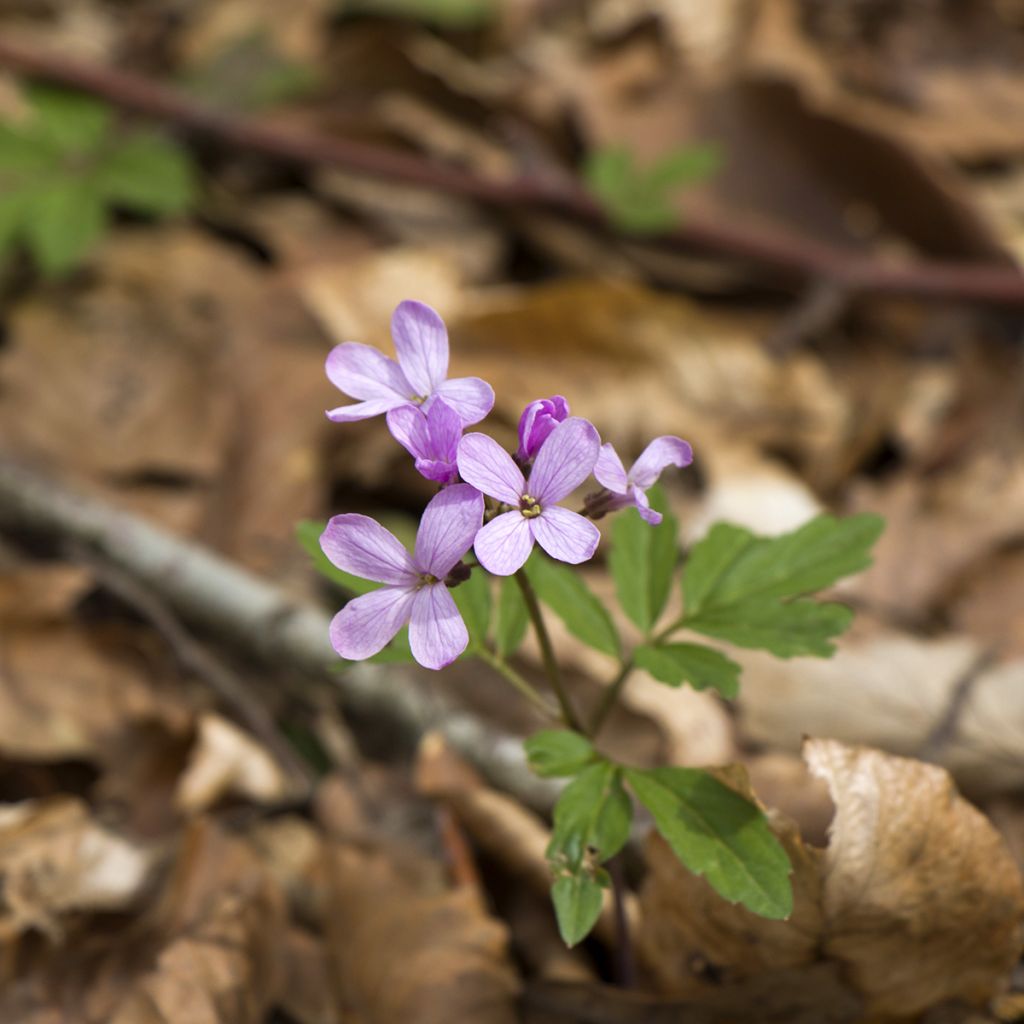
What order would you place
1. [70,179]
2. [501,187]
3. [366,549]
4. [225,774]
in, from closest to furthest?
[366,549] < [225,774] < [70,179] < [501,187]

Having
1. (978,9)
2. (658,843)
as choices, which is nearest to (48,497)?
(658,843)

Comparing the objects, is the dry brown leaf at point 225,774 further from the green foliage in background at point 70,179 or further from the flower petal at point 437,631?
the green foliage in background at point 70,179

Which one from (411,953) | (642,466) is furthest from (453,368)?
(642,466)

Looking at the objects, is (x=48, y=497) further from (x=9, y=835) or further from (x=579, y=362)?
(x=579, y=362)

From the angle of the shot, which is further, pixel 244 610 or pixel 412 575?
pixel 244 610

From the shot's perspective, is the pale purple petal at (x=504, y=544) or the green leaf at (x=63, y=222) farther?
the green leaf at (x=63, y=222)

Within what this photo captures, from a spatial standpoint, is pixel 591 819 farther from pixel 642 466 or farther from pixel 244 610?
pixel 244 610

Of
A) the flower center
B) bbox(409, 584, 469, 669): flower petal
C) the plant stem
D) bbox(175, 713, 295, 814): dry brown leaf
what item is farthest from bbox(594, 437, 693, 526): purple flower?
bbox(175, 713, 295, 814): dry brown leaf

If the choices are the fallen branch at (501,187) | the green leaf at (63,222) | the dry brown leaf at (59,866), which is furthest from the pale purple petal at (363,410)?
the fallen branch at (501,187)
